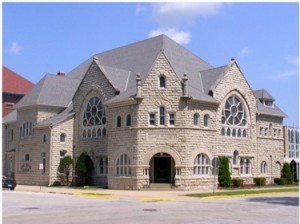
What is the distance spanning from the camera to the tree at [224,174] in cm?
4031

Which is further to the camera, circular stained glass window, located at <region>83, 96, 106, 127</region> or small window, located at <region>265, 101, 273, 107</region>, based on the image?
small window, located at <region>265, 101, 273, 107</region>

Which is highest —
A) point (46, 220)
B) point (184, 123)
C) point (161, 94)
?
point (161, 94)

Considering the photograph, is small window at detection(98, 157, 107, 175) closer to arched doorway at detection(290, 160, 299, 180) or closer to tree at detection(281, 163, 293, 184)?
tree at detection(281, 163, 293, 184)

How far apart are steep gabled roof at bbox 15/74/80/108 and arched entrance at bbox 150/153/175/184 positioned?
15.8m

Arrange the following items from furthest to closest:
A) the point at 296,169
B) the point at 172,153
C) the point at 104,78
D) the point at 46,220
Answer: the point at 296,169
the point at 104,78
the point at 172,153
the point at 46,220

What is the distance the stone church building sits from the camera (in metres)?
37.8

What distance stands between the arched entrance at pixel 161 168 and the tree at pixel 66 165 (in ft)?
32.9

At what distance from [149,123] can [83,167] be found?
9362mm

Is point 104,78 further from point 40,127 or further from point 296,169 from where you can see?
point 296,169

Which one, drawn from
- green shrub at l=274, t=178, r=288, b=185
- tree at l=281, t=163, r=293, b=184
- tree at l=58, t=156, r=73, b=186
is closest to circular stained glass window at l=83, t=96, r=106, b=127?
tree at l=58, t=156, r=73, b=186

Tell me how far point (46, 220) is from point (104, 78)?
2790 cm

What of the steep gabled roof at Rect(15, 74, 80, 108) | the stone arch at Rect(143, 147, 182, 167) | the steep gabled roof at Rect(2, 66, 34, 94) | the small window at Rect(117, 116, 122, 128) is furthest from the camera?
the steep gabled roof at Rect(2, 66, 34, 94)

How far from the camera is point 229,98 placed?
43375 mm

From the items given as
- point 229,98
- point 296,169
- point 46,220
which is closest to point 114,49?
point 229,98
